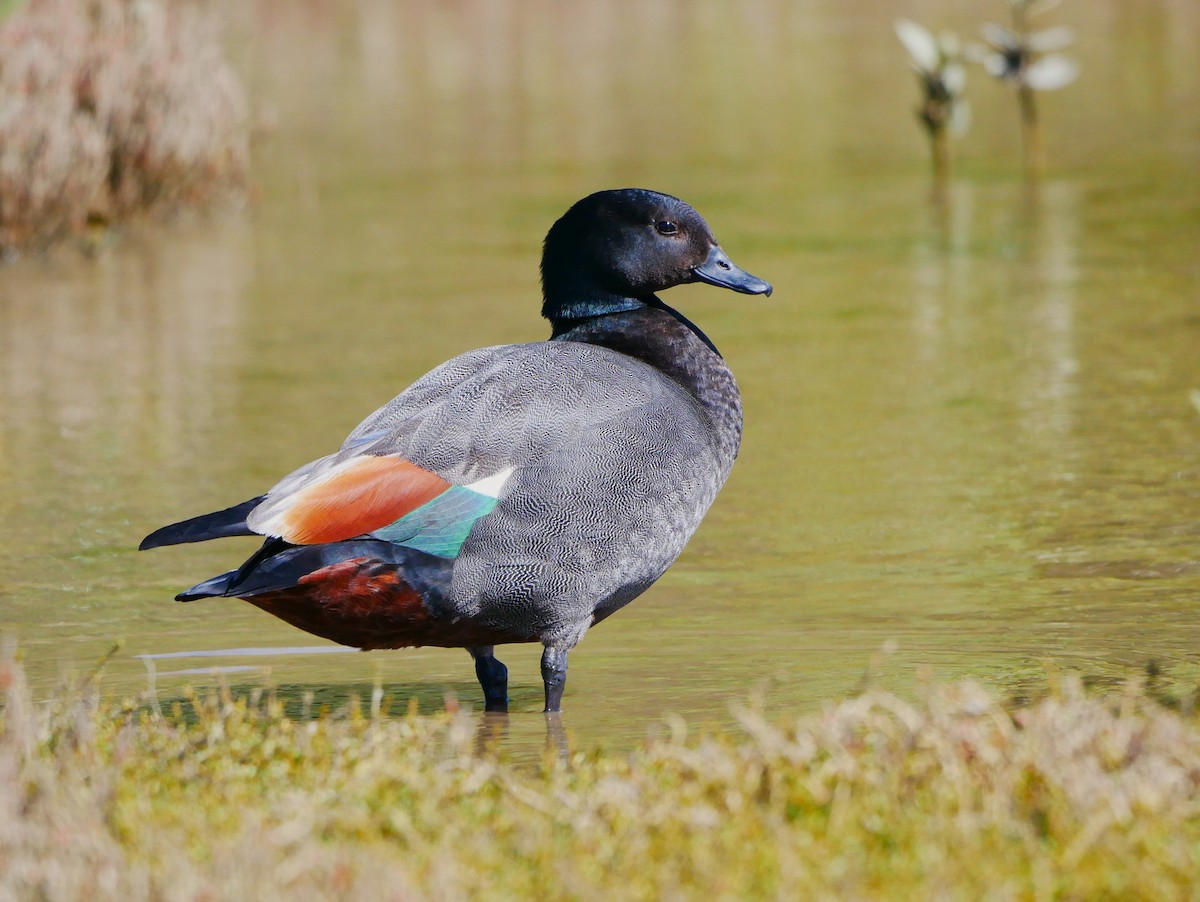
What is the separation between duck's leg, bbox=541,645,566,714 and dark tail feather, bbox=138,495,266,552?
85 centimetres

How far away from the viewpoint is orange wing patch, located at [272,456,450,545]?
4.64 metres

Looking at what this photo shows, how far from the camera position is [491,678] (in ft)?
17.3

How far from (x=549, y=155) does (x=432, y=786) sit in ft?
47.0

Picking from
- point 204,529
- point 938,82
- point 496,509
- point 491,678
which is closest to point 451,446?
point 496,509

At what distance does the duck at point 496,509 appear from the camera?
4.68 metres

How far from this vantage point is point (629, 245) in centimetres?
558

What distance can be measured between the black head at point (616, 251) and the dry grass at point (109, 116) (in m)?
7.50

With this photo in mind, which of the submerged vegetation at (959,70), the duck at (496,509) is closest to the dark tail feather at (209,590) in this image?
the duck at (496,509)

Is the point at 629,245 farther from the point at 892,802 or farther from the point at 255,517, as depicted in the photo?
the point at 892,802

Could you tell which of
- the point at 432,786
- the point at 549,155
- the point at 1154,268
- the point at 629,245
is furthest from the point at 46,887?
the point at 549,155

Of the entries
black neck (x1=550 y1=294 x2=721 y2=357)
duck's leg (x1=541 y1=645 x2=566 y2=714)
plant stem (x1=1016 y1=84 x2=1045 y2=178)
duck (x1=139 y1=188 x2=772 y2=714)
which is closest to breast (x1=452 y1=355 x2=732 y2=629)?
duck (x1=139 y1=188 x2=772 y2=714)

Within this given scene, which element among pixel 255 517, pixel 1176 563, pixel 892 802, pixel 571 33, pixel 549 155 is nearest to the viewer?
pixel 892 802

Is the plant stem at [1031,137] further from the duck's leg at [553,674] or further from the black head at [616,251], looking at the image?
the duck's leg at [553,674]

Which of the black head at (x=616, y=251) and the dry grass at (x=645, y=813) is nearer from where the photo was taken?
the dry grass at (x=645, y=813)
